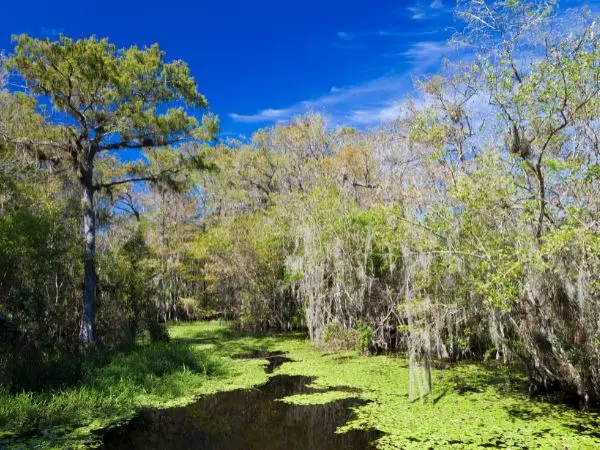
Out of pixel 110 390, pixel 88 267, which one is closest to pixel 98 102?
pixel 88 267

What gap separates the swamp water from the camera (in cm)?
727

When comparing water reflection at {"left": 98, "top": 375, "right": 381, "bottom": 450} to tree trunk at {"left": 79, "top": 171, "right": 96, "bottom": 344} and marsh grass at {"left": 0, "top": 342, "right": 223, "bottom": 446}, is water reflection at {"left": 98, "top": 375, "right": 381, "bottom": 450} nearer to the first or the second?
marsh grass at {"left": 0, "top": 342, "right": 223, "bottom": 446}

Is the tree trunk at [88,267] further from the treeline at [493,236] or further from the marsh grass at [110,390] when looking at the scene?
the treeline at [493,236]

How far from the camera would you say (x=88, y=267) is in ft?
44.1

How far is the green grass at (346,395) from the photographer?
6.95m

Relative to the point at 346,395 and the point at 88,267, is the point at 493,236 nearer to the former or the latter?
the point at 346,395

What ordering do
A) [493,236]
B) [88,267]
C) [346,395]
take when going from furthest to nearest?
[88,267]
[346,395]
[493,236]

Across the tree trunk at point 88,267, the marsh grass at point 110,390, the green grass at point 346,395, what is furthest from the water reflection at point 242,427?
the tree trunk at point 88,267

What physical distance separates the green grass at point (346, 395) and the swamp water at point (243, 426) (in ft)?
1.19

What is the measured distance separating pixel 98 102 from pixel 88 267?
4.90m

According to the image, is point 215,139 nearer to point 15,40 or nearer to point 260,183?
point 15,40

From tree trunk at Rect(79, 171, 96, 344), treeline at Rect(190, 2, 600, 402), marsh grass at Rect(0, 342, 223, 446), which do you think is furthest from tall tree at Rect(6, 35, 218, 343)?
treeline at Rect(190, 2, 600, 402)

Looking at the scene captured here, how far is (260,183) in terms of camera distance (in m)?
29.1

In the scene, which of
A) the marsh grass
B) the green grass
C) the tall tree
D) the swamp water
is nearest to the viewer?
the green grass
